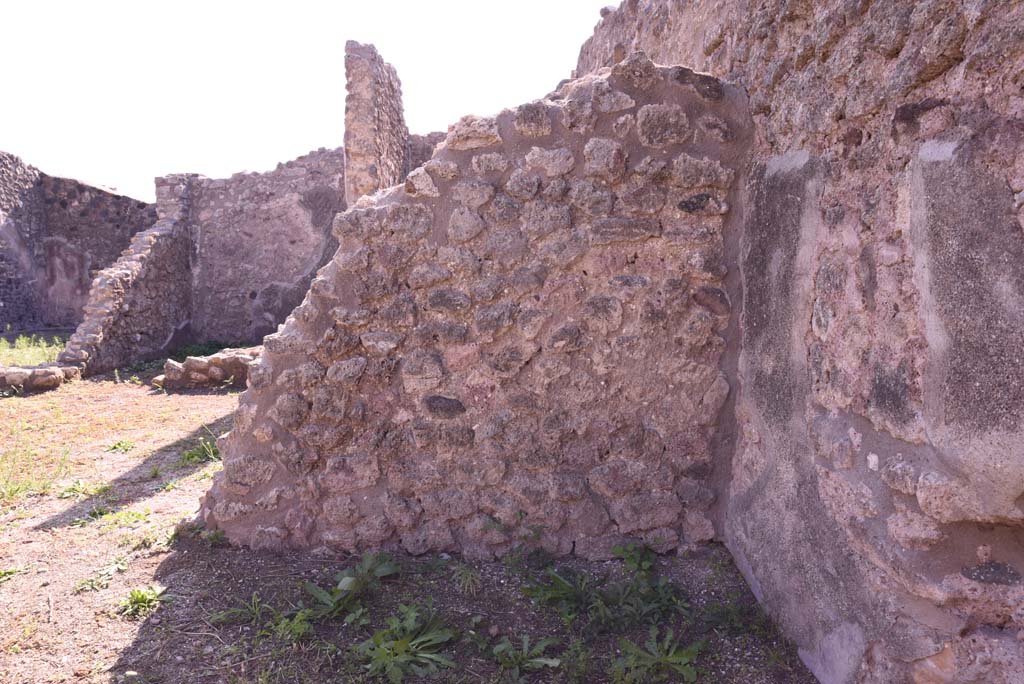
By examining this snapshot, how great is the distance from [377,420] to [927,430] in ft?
6.78

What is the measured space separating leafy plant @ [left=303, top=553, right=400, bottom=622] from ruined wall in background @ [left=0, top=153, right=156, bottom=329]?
43.4 ft

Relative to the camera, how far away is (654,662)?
2.11 meters

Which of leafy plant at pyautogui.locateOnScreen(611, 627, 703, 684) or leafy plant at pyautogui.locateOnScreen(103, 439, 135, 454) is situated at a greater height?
leafy plant at pyautogui.locateOnScreen(103, 439, 135, 454)

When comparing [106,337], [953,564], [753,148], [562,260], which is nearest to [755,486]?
[953,564]

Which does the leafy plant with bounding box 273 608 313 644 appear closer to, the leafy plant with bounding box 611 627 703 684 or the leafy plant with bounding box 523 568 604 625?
the leafy plant with bounding box 523 568 604 625

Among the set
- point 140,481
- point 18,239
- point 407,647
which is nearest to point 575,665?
point 407,647

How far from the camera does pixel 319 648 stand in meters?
2.24

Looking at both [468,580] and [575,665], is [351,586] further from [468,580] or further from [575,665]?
[575,665]

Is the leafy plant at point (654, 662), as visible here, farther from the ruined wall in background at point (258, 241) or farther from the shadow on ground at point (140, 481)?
the ruined wall in background at point (258, 241)

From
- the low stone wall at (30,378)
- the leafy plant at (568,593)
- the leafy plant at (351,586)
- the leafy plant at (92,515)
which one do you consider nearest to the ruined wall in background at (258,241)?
the low stone wall at (30,378)

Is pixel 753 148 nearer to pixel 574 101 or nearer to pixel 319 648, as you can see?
pixel 574 101

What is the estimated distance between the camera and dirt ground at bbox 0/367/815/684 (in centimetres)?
216

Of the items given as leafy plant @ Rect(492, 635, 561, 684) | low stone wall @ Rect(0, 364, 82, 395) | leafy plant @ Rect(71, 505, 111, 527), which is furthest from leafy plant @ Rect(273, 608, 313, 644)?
low stone wall @ Rect(0, 364, 82, 395)

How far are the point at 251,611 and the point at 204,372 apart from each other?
5568mm
